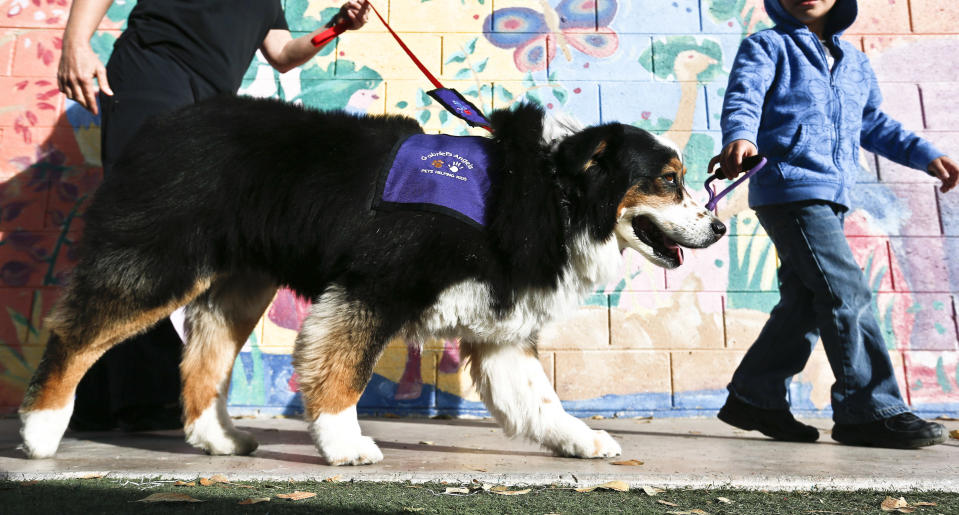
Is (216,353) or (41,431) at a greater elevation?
(216,353)

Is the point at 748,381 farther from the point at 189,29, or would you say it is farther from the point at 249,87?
the point at 249,87

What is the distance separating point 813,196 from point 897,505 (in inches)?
57.1

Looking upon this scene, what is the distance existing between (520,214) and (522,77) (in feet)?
7.43

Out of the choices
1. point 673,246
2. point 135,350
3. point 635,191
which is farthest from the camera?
point 135,350

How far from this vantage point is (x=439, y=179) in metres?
2.40

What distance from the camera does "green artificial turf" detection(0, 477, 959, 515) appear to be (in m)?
1.76

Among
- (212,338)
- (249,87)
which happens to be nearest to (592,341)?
(212,338)

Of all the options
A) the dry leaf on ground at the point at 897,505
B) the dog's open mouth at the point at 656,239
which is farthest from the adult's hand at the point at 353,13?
the dry leaf on ground at the point at 897,505

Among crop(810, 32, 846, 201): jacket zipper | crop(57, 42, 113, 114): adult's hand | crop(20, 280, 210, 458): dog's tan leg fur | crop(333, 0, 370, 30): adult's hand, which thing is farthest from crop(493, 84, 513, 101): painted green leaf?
crop(20, 280, 210, 458): dog's tan leg fur

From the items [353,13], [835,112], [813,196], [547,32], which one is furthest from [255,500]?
[547,32]

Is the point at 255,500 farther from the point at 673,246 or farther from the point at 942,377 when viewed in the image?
the point at 942,377

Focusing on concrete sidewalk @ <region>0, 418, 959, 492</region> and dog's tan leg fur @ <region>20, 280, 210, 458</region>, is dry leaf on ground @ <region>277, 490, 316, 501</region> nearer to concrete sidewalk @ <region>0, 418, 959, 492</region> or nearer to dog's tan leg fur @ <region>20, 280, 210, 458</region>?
concrete sidewalk @ <region>0, 418, 959, 492</region>

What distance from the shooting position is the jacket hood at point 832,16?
319cm

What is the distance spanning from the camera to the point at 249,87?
442cm
